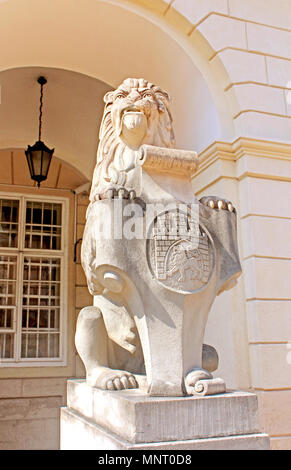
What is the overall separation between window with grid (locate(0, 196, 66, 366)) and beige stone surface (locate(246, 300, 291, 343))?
4000 millimetres

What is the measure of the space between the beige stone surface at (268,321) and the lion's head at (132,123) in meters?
2.02

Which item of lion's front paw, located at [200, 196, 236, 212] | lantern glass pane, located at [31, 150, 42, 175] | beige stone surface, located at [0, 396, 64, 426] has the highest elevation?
lantern glass pane, located at [31, 150, 42, 175]

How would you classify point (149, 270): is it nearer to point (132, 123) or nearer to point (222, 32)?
point (132, 123)

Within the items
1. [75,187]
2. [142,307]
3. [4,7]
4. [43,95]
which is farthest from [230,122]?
[75,187]

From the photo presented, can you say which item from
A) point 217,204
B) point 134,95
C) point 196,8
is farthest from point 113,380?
point 196,8

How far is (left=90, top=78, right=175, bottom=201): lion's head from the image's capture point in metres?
2.38

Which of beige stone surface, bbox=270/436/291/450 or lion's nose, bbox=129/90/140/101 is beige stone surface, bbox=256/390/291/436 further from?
lion's nose, bbox=129/90/140/101

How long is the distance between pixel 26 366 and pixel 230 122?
185 inches

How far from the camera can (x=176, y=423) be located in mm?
1761

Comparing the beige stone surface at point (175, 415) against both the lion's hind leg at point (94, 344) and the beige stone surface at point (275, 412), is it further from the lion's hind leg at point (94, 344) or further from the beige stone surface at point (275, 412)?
the beige stone surface at point (275, 412)

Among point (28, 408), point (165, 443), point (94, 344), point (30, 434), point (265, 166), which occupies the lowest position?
point (30, 434)

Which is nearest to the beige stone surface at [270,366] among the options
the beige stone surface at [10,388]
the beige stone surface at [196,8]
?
the beige stone surface at [196,8]

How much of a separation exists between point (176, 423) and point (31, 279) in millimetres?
5906
